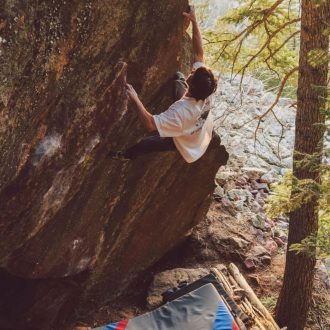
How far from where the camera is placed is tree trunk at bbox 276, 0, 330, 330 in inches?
267

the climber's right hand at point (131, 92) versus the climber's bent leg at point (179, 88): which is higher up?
the climber's bent leg at point (179, 88)

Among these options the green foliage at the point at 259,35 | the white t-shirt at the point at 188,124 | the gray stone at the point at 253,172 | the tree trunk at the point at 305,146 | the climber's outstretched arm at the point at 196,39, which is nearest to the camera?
the white t-shirt at the point at 188,124

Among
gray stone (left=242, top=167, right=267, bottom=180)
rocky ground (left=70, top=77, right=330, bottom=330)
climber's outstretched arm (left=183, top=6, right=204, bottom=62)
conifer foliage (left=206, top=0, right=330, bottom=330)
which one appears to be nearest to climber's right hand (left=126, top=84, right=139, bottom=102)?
climber's outstretched arm (left=183, top=6, right=204, bottom=62)

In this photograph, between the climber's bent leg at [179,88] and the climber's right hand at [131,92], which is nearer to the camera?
the climber's right hand at [131,92]

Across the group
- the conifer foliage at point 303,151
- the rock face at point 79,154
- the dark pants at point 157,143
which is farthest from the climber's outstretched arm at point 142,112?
the conifer foliage at point 303,151

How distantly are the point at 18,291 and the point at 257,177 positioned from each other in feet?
30.7

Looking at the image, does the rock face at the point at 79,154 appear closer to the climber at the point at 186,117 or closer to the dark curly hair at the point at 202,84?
the climber at the point at 186,117

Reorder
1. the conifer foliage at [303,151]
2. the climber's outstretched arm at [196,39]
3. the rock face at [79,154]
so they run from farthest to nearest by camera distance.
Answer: the conifer foliage at [303,151] < the climber's outstretched arm at [196,39] < the rock face at [79,154]

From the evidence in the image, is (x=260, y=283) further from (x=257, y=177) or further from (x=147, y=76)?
(x=147, y=76)

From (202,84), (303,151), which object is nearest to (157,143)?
(202,84)

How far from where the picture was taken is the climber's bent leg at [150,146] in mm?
5860

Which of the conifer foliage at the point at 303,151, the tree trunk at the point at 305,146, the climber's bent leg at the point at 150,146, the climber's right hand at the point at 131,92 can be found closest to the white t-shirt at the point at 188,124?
the climber's bent leg at the point at 150,146

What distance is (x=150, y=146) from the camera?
5957mm

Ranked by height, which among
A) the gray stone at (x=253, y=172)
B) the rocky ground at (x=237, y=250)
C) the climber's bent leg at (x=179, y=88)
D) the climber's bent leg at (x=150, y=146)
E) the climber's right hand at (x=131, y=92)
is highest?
the climber's bent leg at (x=179, y=88)
